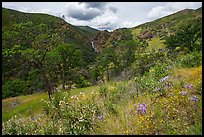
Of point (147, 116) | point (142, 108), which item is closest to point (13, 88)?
point (142, 108)

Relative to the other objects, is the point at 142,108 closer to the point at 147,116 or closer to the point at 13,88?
the point at 147,116

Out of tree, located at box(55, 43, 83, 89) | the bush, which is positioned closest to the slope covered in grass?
tree, located at box(55, 43, 83, 89)

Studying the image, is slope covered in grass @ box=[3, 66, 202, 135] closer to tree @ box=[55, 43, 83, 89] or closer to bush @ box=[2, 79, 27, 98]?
tree @ box=[55, 43, 83, 89]

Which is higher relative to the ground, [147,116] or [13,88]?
[147,116]

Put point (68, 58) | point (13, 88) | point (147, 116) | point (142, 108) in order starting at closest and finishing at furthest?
1. point (147, 116)
2. point (142, 108)
3. point (13, 88)
4. point (68, 58)

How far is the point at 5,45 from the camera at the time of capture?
912 inches

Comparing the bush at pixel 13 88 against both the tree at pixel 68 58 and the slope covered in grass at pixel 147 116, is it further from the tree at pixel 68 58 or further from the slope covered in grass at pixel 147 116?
the slope covered in grass at pixel 147 116

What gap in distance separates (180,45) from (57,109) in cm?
3514

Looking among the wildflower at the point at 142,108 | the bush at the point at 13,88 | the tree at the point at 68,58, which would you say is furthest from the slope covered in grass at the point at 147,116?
the bush at the point at 13,88

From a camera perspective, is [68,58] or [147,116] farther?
[68,58]

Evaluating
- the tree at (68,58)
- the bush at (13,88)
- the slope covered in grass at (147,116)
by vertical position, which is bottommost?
the bush at (13,88)

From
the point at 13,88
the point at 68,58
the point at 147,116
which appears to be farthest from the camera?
the point at 68,58

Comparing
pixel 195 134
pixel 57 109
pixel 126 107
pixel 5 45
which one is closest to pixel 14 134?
pixel 57 109

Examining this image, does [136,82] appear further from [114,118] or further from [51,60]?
[51,60]
